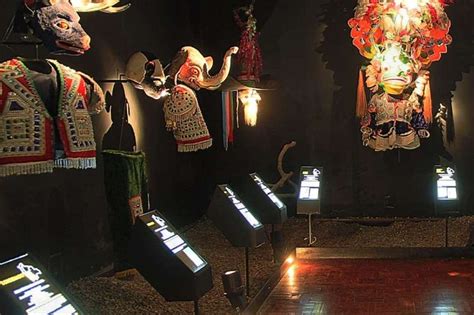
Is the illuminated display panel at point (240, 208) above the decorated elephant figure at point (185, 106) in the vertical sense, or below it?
below

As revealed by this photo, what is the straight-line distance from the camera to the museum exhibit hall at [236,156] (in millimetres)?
3256

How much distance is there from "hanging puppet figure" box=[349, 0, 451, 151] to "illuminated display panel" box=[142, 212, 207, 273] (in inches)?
168

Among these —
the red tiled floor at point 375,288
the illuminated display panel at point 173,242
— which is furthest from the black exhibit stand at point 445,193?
the illuminated display panel at point 173,242

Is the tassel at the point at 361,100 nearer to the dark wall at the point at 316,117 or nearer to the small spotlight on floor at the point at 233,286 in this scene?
the dark wall at the point at 316,117

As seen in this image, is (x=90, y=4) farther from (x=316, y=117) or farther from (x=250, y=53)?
(x=316, y=117)

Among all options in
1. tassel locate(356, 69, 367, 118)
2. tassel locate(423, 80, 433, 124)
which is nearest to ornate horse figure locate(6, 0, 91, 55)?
tassel locate(356, 69, 367, 118)

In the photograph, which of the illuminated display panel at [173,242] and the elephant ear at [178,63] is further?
the elephant ear at [178,63]

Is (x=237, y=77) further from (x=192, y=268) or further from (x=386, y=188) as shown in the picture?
(x=192, y=268)

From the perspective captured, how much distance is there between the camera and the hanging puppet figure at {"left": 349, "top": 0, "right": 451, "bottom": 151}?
6.84 metres

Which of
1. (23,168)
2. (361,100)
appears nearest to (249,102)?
(361,100)

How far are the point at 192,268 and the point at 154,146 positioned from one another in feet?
11.0

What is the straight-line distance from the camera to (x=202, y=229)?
24.7 feet

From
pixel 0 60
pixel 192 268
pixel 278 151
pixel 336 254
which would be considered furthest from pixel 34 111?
pixel 278 151

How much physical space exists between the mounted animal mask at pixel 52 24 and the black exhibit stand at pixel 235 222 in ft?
6.22
